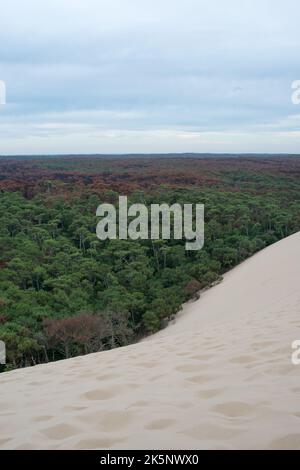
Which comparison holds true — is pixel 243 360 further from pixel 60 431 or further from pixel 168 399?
pixel 60 431

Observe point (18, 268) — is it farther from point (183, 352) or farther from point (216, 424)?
point (216, 424)

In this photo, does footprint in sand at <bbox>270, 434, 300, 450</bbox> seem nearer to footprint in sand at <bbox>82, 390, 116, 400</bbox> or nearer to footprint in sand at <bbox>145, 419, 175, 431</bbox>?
footprint in sand at <bbox>145, 419, 175, 431</bbox>

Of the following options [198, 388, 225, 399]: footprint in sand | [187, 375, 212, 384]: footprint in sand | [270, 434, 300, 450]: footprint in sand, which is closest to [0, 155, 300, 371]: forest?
[187, 375, 212, 384]: footprint in sand

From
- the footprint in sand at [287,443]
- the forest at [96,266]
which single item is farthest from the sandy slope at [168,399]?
the forest at [96,266]

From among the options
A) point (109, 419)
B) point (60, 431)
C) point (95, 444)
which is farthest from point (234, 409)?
point (60, 431)

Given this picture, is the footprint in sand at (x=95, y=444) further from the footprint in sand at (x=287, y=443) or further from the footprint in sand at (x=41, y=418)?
the footprint in sand at (x=287, y=443)
